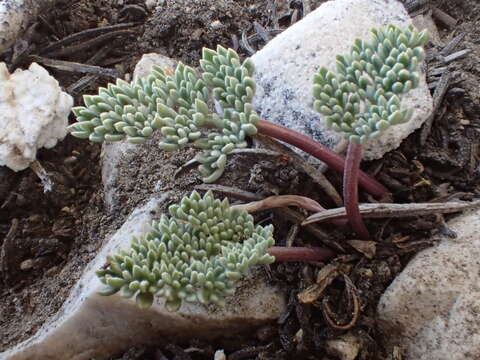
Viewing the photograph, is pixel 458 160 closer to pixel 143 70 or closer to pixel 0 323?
pixel 143 70

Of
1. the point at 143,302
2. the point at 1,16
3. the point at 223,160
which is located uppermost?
A: the point at 1,16

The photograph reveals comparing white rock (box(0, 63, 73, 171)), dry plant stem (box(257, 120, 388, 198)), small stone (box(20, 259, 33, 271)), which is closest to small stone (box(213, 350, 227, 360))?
dry plant stem (box(257, 120, 388, 198))

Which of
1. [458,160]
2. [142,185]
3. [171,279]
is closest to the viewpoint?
[171,279]

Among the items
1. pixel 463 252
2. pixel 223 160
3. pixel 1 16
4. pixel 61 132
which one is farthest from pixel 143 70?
pixel 463 252

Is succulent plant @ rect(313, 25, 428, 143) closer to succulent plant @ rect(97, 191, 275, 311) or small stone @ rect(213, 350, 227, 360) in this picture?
succulent plant @ rect(97, 191, 275, 311)

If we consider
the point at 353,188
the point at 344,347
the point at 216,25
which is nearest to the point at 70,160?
the point at 216,25

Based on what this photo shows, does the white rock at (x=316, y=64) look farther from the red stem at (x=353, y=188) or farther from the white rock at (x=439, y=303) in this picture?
the white rock at (x=439, y=303)
